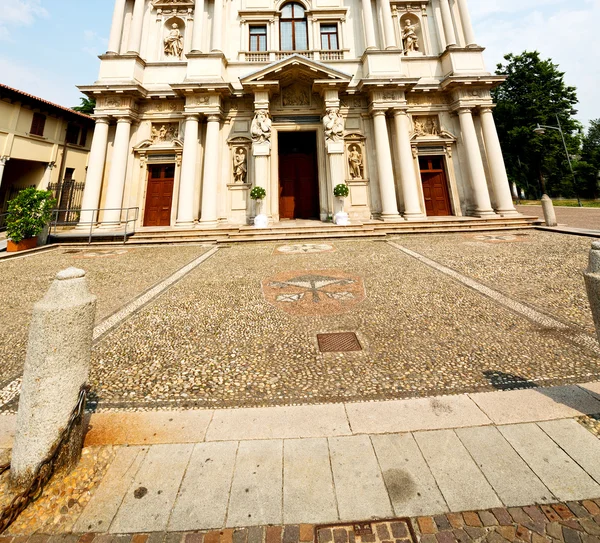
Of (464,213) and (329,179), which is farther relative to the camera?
(464,213)

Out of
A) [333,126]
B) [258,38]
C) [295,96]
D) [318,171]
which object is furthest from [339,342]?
[258,38]

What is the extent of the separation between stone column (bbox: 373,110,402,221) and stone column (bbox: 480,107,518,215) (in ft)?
17.9

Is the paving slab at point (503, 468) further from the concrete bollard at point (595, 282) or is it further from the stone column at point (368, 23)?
the stone column at point (368, 23)

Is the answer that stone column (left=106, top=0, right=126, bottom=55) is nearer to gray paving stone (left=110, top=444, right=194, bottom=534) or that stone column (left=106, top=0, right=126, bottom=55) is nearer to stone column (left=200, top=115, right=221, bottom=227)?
stone column (left=200, top=115, right=221, bottom=227)

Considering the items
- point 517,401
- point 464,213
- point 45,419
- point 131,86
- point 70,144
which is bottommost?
point 464,213

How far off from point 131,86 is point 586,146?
6275 cm

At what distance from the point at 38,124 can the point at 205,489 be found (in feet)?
88.0

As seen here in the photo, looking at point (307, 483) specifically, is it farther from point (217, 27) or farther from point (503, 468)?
point (217, 27)

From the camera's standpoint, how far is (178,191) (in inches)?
611

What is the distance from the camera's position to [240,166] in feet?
50.1

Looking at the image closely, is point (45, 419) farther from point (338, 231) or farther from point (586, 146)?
point (586, 146)

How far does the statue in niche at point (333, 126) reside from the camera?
14102mm

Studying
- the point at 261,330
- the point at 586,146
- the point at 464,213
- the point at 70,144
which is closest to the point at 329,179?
the point at 464,213

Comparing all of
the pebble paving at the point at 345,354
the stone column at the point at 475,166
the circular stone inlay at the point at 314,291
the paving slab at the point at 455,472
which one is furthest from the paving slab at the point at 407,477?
the stone column at the point at 475,166
